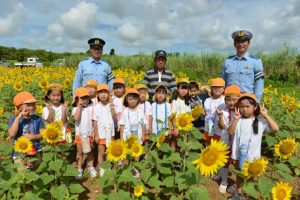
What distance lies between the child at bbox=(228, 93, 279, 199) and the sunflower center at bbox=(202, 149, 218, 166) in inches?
42.2

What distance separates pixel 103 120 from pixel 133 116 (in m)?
0.43

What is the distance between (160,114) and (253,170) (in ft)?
6.85

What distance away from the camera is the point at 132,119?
4.47 meters

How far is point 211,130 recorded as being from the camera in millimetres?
4578

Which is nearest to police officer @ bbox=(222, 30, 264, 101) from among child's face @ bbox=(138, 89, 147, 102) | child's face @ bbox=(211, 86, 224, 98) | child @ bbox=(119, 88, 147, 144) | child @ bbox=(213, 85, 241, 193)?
child's face @ bbox=(211, 86, 224, 98)

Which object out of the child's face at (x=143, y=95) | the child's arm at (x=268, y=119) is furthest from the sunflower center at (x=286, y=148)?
the child's face at (x=143, y=95)

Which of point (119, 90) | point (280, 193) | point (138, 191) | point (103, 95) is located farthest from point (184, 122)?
point (119, 90)

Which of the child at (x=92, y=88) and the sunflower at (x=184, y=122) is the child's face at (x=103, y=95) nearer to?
the child at (x=92, y=88)

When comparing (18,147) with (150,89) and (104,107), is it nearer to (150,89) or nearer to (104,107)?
(104,107)

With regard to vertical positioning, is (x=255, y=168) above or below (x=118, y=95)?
below

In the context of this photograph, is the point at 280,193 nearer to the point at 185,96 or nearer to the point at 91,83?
the point at 185,96

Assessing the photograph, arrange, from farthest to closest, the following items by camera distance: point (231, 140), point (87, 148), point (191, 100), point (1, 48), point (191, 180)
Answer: point (1, 48) < point (191, 100) < point (87, 148) < point (231, 140) < point (191, 180)

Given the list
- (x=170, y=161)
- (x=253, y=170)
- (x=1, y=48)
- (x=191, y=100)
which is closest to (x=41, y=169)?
(x=170, y=161)

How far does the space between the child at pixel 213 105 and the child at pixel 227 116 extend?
35 centimetres
